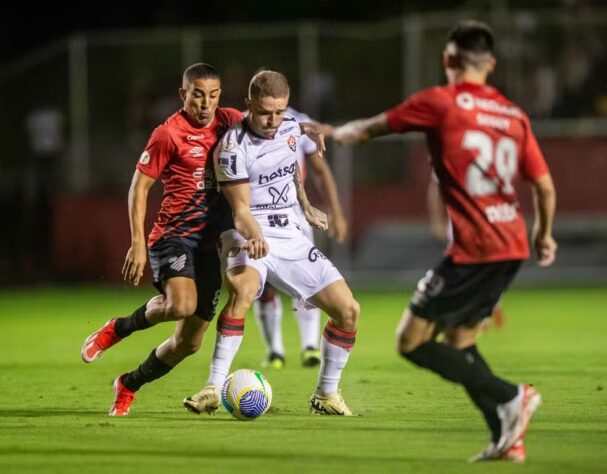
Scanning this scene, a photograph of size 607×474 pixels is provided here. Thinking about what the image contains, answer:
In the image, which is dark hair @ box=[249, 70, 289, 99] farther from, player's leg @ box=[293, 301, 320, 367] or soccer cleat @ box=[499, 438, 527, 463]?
player's leg @ box=[293, 301, 320, 367]

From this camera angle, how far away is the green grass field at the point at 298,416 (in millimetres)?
6949

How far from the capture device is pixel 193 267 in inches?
347

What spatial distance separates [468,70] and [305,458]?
2.13 meters

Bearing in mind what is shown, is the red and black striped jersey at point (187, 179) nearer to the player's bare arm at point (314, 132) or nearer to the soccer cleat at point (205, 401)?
the player's bare arm at point (314, 132)

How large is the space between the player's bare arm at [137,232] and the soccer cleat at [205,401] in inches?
31.9

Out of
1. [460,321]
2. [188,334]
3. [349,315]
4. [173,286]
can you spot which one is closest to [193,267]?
[173,286]

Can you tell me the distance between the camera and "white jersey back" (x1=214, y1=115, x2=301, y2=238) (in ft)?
28.2

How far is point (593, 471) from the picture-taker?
21.6ft

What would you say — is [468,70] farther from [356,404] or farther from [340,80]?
[340,80]

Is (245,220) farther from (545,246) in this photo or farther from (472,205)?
(545,246)

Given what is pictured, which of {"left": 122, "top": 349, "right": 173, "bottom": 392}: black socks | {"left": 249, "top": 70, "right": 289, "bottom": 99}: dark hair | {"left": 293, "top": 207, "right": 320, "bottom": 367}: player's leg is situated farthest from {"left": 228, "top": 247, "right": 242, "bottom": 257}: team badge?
{"left": 293, "top": 207, "right": 320, "bottom": 367}: player's leg

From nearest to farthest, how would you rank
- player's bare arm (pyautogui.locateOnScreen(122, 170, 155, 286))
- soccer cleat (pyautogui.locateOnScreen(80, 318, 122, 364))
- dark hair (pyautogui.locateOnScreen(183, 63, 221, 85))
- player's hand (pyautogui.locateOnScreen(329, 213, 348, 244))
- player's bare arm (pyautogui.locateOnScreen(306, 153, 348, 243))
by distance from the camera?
player's bare arm (pyautogui.locateOnScreen(122, 170, 155, 286)) < dark hair (pyautogui.locateOnScreen(183, 63, 221, 85)) < soccer cleat (pyautogui.locateOnScreen(80, 318, 122, 364)) < player's bare arm (pyautogui.locateOnScreen(306, 153, 348, 243)) < player's hand (pyautogui.locateOnScreen(329, 213, 348, 244))

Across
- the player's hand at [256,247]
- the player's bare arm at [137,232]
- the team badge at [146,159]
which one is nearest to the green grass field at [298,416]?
the player's bare arm at [137,232]

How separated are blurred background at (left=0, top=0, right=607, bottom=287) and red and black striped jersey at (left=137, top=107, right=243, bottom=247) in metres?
13.1
